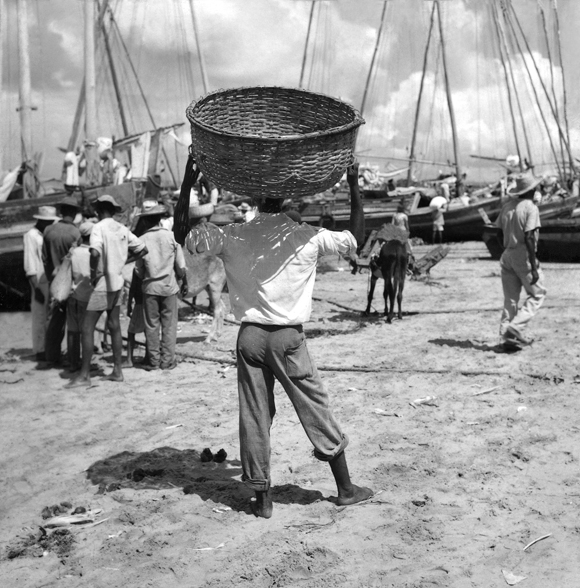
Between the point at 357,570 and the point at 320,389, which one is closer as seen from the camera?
the point at 357,570

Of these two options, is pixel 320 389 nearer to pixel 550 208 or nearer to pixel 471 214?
pixel 550 208

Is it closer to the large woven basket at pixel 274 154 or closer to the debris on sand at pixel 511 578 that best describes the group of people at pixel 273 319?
the large woven basket at pixel 274 154

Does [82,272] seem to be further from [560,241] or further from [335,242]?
[560,241]

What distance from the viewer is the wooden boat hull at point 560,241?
2034cm

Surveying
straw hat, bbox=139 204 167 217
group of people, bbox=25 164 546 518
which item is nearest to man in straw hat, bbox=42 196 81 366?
straw hat, bbox=139 204 167 217

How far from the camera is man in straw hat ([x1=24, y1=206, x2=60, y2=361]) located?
8570 millimetres

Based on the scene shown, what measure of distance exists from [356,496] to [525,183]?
16.4ft

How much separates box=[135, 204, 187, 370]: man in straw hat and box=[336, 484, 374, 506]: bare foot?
14.3 ft

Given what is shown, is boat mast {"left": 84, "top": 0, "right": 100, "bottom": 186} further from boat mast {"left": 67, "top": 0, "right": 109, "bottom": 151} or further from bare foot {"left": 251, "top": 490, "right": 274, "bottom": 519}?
bare foot {"left": 251, "top": 490, "right": 274, "bottom": 519}

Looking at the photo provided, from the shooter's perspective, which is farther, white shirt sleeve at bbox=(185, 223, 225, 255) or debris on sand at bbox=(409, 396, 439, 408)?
debris on sand at bbox=(409, 396, 439, 408)

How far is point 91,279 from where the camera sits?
23.4 feet

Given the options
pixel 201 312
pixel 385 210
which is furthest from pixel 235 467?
pixel 385 210

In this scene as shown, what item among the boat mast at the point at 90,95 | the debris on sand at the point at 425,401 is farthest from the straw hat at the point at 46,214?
the boat mast at the point at 90,95

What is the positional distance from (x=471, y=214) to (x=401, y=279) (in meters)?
17.9
